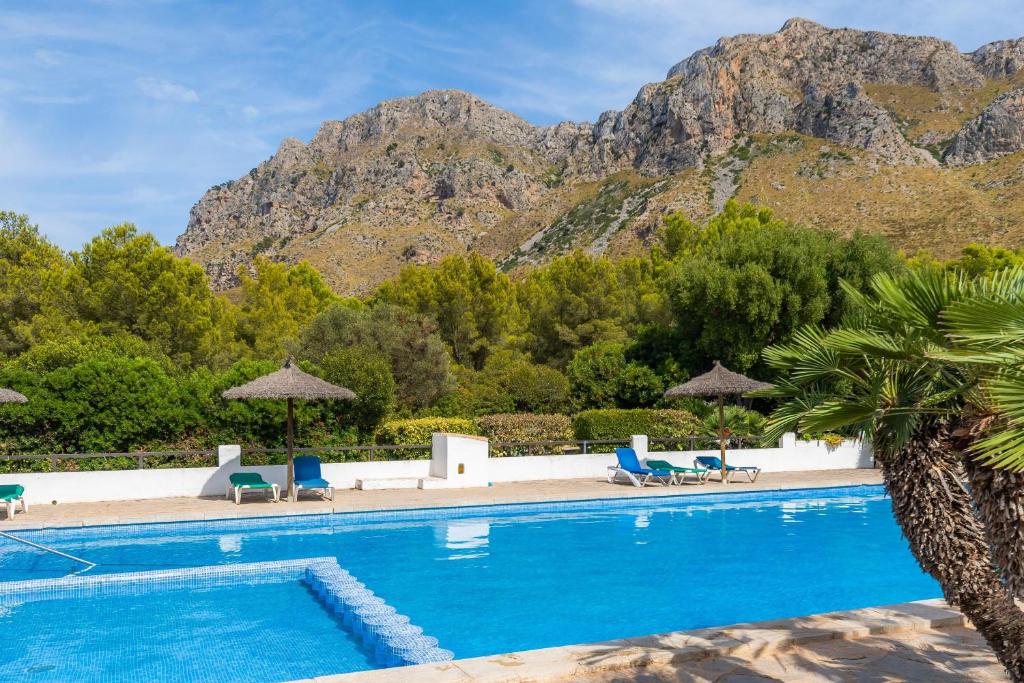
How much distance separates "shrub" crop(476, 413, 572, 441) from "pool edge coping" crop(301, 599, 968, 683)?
1255cm

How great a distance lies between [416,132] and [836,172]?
218 ft

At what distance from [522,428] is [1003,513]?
1533 centimetres

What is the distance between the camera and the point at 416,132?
118188 millimetres

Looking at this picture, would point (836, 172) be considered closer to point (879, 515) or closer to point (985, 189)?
point (985, 189)

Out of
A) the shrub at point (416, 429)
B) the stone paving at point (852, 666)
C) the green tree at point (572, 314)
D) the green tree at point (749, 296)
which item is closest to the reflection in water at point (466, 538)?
the shrub at point (416, 429)

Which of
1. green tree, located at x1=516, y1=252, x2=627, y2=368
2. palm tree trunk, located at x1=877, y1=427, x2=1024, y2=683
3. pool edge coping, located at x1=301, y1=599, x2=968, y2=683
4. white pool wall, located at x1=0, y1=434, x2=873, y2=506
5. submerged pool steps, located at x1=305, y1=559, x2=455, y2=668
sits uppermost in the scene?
green tree, located at x1=516, y1=252, x2=627, y2=368

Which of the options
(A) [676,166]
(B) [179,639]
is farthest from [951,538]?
(A) [676,166]

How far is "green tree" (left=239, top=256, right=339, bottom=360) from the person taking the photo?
99.7ft

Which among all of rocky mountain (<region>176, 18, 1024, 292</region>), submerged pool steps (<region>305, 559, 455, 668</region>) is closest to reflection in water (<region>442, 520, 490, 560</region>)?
submerged pool steps (<region>305, 559, 455, 668</region>)

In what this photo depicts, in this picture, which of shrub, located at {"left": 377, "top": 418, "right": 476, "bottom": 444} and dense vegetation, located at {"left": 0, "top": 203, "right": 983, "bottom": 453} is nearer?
dense vegetation, located at {"left": 0, "top": 203, "right": 983, "bottom": 453}

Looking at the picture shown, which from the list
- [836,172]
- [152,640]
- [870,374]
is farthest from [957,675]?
[836,172]

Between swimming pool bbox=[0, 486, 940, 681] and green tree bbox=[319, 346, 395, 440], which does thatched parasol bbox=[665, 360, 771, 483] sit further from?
green tree bbox=[319, 346, 395, 440]

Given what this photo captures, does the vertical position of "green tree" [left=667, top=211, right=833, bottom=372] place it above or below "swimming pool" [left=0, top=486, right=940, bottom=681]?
above

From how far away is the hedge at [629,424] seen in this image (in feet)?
62.5
